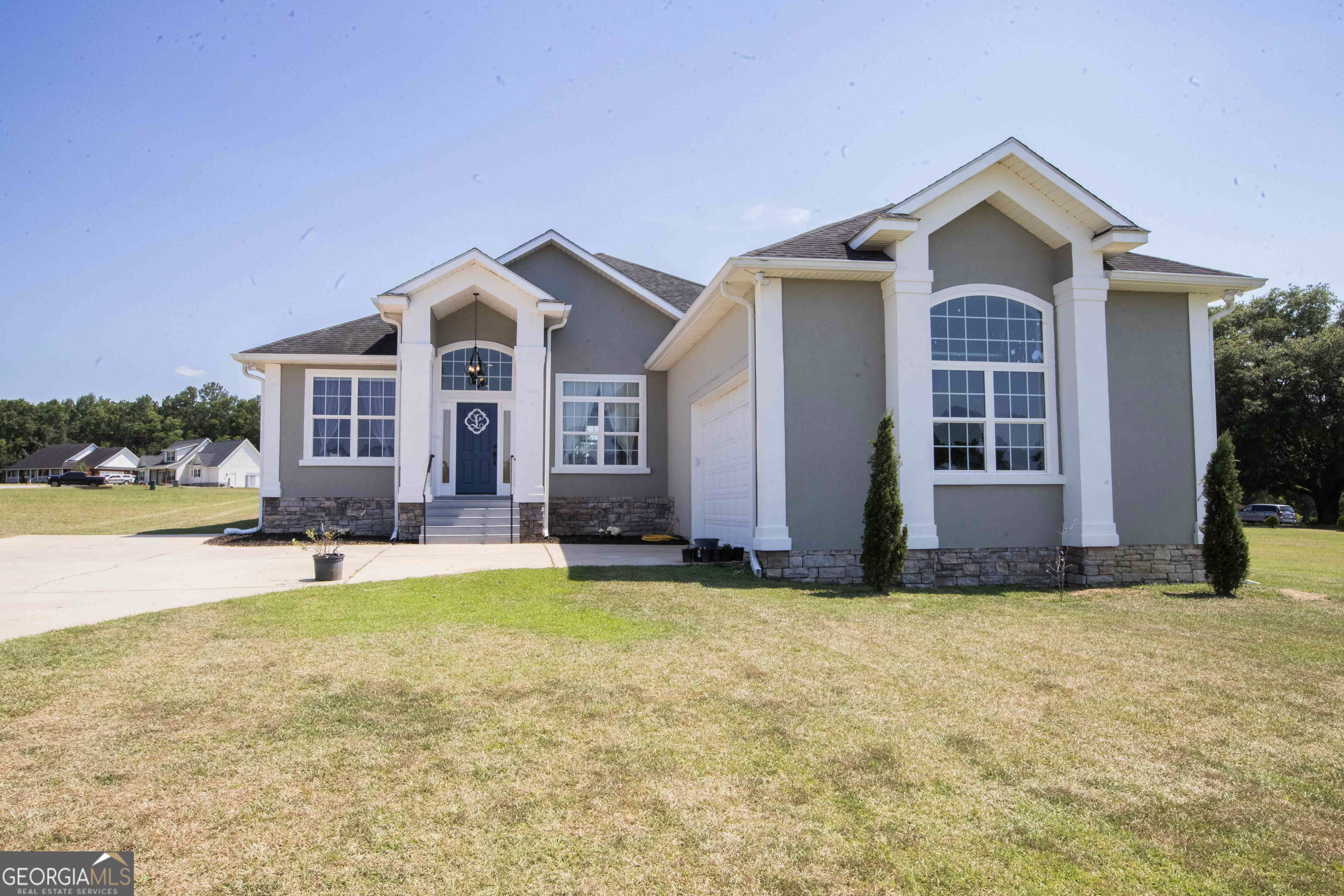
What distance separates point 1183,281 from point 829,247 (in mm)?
4945

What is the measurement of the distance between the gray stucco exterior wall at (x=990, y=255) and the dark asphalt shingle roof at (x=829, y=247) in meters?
0.81

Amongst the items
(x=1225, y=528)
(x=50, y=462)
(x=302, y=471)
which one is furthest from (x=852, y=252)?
(x=50, y=462)

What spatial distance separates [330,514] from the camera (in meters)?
15.6

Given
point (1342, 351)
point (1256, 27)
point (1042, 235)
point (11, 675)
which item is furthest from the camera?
point (1342, 351)

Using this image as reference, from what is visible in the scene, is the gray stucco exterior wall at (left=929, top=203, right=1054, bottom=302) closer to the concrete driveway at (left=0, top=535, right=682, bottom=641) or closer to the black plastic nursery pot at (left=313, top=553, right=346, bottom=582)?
the concrete driveway at (left=0, top=535, right=682, bottom=641)

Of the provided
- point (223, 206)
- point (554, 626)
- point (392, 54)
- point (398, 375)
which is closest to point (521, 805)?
point (554, 626)

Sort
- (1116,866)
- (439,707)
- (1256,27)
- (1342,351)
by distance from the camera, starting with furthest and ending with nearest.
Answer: (1342,351), (1256,27), (439,707), (1116,866)

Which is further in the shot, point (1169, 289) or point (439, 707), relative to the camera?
point (1169, 289)

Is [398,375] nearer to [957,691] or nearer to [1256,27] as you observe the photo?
[957,691]

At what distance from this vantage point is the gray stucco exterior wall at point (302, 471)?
51.6 ft

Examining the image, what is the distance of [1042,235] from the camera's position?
1061 centimetres

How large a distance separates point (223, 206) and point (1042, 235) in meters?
11.7

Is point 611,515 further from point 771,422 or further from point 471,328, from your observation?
point 771,422

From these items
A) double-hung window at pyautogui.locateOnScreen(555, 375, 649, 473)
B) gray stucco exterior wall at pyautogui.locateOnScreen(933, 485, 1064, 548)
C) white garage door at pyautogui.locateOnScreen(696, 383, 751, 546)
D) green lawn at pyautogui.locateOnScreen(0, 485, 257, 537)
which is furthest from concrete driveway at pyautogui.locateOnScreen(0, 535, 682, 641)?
gray stucco exterior wall at pyautogui.locateOnScreen(933, 485, 1064, 548)
